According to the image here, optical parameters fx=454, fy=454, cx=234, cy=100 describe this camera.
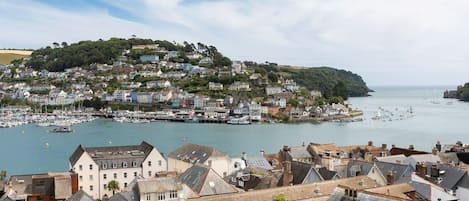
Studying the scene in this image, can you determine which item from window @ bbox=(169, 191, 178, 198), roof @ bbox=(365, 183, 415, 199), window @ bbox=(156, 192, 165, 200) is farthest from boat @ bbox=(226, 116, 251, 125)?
roof @ bbox=(365, 183, 415, 199)

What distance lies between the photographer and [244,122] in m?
88.6

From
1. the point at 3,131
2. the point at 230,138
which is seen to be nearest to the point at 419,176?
the point at 230,138

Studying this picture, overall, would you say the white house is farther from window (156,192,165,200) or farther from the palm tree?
window (156,192,165,200)

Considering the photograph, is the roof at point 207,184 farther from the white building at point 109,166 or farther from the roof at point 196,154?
the white building at point 109,166

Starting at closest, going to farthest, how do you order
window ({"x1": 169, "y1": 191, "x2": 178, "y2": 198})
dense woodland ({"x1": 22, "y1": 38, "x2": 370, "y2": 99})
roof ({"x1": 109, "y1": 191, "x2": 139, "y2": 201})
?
window ({"x1": 169, "y1": 191, "x2": 178, "y2": 198}) < roof ({"x1": 109, "y1": 191, "x2": 139, "y2": 201}) < dense woodland ({"x1": 22, "y1": 38, "x2": 370, "y2": 99})

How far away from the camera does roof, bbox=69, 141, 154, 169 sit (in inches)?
1053

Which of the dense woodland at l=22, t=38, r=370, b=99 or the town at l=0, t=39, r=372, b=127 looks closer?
the town at l=0, t=39, r=372, b=127

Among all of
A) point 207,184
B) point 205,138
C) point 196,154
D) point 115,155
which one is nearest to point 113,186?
point 115,155

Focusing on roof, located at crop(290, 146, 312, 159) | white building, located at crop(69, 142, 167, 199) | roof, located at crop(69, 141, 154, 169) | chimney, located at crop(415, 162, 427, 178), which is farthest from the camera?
roof, located at crop(290, 146, 312, 159)

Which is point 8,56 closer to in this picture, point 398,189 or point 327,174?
point 327,174

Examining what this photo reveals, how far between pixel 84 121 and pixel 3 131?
18.8 m

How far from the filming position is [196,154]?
90.4 feet

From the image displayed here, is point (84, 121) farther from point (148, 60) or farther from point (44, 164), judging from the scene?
point (148, 60)

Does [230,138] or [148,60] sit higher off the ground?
[148,60]
